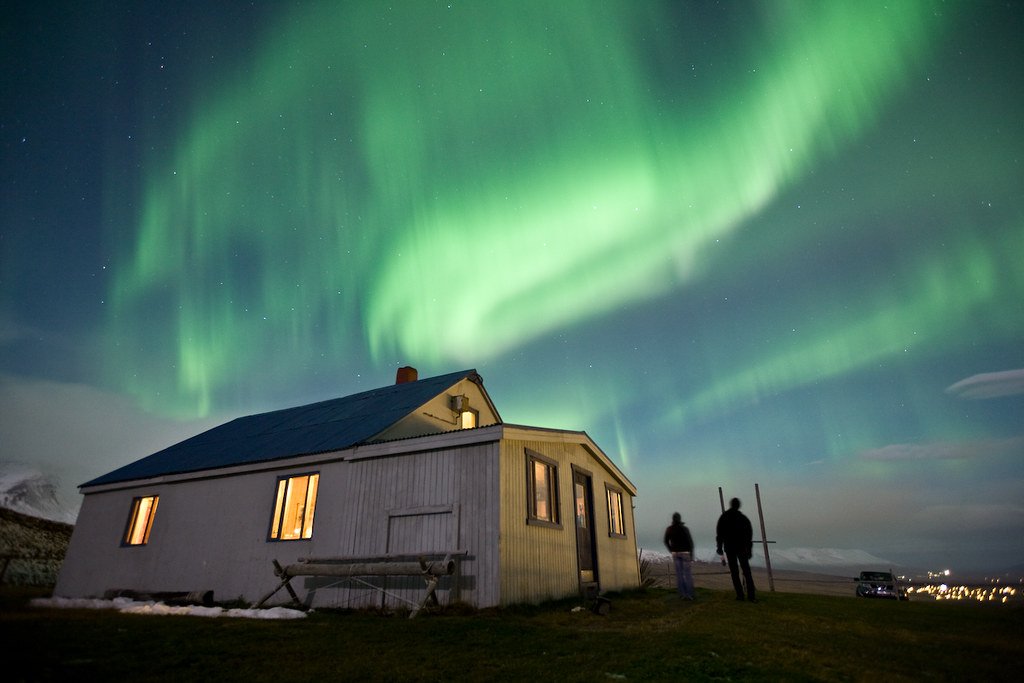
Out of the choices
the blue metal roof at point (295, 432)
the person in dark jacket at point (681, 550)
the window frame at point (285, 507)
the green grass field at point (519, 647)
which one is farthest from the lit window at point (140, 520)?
the person in dark jacket at point (681, 550)

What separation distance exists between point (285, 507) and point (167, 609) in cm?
404

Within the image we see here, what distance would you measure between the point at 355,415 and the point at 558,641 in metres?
12.5

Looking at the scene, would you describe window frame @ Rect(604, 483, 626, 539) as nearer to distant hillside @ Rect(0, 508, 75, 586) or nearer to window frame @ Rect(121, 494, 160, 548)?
window frame @ Rect(121, 494, 160, 548)

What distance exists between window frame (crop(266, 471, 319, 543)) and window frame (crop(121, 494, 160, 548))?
5.72 m

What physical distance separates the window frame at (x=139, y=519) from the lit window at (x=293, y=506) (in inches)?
230

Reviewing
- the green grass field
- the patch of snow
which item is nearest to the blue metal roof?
the patch of snow

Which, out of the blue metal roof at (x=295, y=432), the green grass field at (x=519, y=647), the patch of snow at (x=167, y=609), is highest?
the blue metal roof at (x=295, y=432)

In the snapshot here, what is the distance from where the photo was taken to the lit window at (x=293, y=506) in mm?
14688

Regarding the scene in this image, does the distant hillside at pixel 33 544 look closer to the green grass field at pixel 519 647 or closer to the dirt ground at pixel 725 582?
the green grass field at pixel 519 647

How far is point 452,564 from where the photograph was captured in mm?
10352

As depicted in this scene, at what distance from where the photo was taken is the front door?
14.6 meters

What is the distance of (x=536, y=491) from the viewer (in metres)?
12.9

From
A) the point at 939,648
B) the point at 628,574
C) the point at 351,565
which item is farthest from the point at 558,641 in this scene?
the point at 628,574

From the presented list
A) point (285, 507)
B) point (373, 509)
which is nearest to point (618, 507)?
point (373, 509)
